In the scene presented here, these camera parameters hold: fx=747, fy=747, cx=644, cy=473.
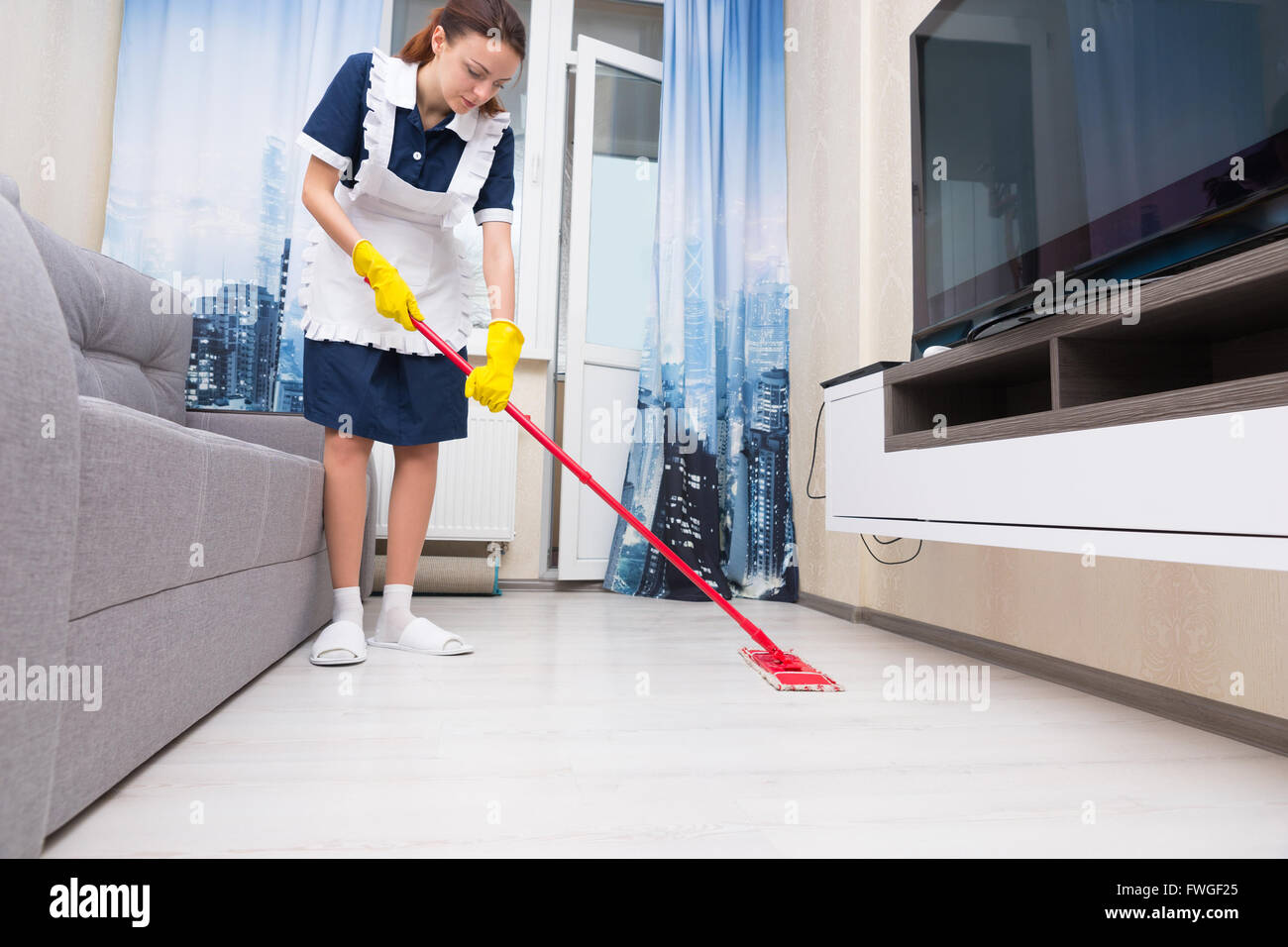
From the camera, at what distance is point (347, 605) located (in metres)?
1.59

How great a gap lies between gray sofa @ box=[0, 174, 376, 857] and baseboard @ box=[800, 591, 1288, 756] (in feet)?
4.75

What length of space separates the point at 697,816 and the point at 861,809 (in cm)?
18

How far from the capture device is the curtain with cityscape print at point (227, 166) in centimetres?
247

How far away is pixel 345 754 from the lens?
938mm

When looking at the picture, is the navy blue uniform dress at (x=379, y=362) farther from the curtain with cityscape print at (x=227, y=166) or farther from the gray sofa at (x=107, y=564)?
the curtain with cityscape print at (x=227, y=166)

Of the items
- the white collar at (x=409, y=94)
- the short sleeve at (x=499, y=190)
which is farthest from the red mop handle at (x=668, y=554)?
the white collar at (x=409, y=94)

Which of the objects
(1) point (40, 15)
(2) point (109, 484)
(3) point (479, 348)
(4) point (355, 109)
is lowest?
(2) point (109, 484)

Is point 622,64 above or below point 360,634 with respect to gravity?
above

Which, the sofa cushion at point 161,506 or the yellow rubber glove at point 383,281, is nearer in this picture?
the sofa cushion at point 161,506

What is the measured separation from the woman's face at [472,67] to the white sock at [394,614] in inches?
40.9

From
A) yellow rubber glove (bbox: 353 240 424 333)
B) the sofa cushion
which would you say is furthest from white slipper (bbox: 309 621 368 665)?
yellow rubber glove (bbox: 353 240 424 333)

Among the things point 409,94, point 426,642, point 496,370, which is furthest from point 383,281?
point 426,642
